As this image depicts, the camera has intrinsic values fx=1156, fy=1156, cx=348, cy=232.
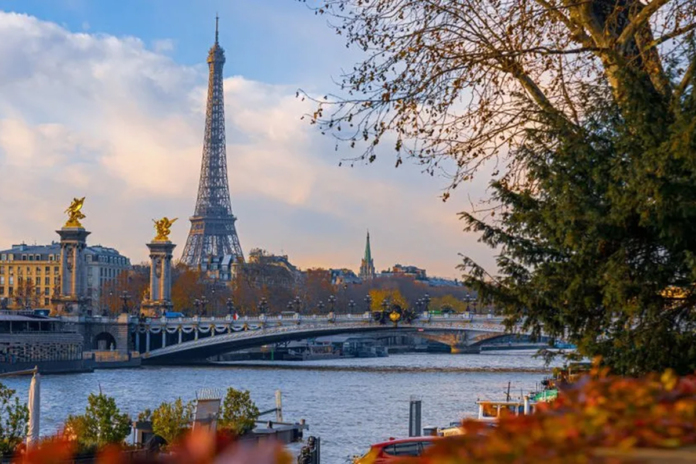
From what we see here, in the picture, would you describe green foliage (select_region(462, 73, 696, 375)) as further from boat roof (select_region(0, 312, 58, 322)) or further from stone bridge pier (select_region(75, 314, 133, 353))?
stone bridge pier (select_region(75, 314, 133, 353))

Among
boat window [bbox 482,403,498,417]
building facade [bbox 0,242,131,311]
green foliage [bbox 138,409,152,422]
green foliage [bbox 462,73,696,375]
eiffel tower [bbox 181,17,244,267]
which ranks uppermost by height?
eiffel tower [bbox 181,17,244,267]

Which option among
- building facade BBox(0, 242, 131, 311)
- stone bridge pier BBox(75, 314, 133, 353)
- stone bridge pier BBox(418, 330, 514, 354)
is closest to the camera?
stone bridge pier BBox(75, 314, 133, 353)

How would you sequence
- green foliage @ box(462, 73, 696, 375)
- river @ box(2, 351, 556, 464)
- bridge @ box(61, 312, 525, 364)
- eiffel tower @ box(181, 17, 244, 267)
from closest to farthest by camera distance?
1. green foliage @ box(462, 73, 696, 375)
2. river @ box(2, 351, 556, 464)
3. bridge @ box(61, 312, 525, 364)
4. eiffel tower @ box(181, 17, 244, 267)

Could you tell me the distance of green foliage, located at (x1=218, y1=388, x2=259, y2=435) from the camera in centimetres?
2003

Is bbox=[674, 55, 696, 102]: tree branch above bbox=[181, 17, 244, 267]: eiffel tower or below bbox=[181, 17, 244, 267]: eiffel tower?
below

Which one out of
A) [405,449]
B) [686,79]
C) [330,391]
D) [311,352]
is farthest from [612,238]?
[311,352]

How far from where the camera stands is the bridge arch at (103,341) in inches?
2987

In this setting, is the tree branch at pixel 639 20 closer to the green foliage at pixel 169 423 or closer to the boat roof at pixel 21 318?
the green foliage at pixel 169 423

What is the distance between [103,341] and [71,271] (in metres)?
5.07

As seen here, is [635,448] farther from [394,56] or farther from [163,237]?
[163,237]

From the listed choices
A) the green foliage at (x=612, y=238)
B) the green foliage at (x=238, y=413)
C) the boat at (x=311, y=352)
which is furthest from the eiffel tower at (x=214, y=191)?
the green foliage at (x=612, y=238)

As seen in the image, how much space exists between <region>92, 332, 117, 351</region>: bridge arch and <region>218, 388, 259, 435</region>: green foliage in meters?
56.0

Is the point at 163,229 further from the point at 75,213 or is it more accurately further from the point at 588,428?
the point at 588,428

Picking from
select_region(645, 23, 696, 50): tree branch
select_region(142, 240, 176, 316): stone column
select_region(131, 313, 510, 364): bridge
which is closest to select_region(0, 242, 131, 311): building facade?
select_region(142, 240, 176, 316): stone column
